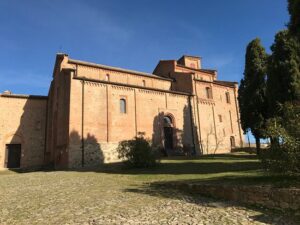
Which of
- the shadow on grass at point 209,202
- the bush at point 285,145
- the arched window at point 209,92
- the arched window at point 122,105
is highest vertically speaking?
the arched window at point 209,92

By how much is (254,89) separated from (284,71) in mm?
5530

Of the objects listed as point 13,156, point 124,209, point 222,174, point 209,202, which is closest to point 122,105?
point 13,156

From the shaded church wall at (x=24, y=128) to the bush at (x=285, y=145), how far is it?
26437 mm

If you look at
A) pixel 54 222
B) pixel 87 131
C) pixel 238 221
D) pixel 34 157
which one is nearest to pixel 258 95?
pixel 87 131

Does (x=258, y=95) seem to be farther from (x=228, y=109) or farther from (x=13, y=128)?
(x=13, y=128)

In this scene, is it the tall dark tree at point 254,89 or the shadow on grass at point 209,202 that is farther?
the tall dark tree at point 254,89

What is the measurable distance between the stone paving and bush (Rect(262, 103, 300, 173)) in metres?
2.31

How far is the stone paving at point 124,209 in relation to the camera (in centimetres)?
685

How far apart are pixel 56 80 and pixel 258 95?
70.5 feet

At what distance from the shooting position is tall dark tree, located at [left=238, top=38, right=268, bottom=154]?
868 inches

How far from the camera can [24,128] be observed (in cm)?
3011

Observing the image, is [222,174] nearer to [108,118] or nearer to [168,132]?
[108,118]

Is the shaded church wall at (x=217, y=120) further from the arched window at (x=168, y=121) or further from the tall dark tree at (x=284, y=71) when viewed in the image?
the tall dark tree at (x=284, y=71)

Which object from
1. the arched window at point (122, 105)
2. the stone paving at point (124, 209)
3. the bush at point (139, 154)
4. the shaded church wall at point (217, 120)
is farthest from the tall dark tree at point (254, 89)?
the stone paving at point (124, 209)
